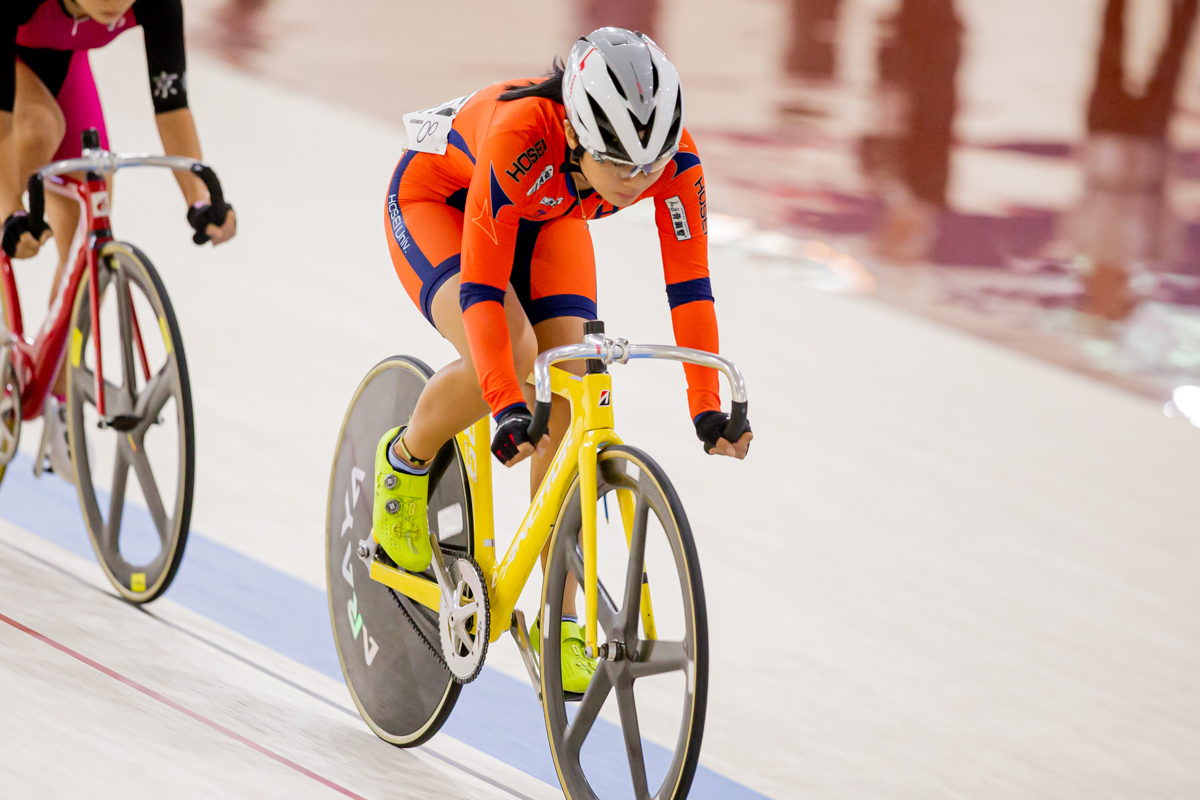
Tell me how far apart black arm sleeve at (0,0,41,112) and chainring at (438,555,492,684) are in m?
1.48

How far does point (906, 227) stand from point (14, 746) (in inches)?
233

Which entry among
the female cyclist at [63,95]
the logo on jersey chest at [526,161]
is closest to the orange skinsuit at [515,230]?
the logo on jersey chest at [526,161]

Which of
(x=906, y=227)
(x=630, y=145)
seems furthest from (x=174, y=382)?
(x=906, y=227)

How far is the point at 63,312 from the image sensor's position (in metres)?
2.94

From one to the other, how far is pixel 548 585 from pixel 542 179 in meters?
0.64

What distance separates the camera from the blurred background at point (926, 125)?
634 cm

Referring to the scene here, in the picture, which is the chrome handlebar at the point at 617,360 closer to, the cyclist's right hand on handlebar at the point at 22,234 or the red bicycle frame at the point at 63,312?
the red bicycle frame at the point at 63,312

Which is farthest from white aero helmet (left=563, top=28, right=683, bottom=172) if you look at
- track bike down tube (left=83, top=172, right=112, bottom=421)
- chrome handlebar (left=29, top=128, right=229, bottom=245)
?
track bike down tube (left=83, top=172, right=112, bottom=421)

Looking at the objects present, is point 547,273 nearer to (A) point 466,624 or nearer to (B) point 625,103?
(B) point 625,103

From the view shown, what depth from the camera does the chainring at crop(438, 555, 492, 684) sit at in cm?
215

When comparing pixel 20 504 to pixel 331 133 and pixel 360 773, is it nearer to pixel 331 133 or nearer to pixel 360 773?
pixel 360 773

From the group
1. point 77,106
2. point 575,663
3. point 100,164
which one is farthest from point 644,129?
point 77,106

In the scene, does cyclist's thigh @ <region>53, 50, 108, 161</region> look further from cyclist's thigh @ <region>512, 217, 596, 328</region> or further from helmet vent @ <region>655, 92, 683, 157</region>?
helmet vent @ <region>655, 92, 683, 157</region>

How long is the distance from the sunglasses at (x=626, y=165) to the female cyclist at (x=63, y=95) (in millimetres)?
1210
